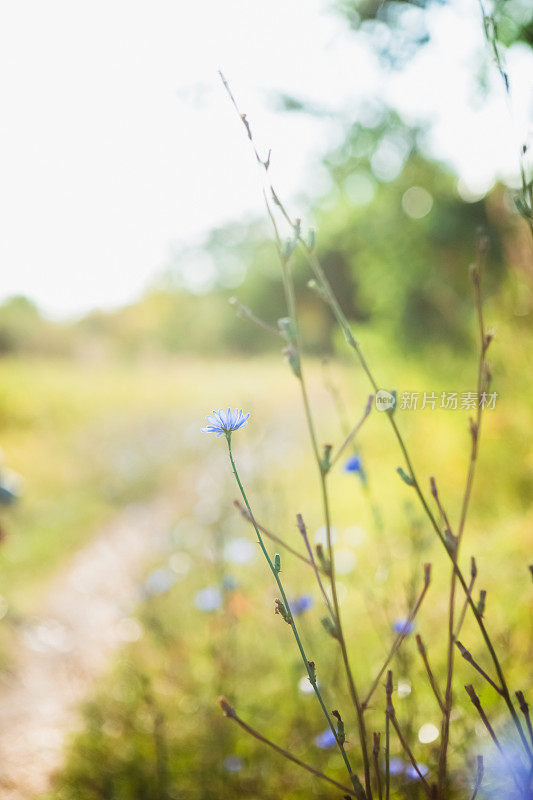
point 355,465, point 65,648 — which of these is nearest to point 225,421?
point 355,465

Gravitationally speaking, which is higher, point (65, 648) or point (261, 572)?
point (261, 572)

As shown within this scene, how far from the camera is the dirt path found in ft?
7.01

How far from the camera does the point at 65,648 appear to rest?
303cm

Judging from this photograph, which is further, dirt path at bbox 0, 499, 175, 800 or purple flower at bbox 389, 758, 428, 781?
dirt path at bbox 0, 499, 175, 800

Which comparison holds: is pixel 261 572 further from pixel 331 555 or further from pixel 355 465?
pixel 331 555

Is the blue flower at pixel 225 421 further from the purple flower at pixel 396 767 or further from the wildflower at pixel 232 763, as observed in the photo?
the wildflower at pixel 232 763

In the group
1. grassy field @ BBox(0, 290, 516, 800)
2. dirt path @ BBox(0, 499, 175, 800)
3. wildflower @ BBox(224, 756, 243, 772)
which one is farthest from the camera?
dirt path @ BBox(0, 499, 175, 800)

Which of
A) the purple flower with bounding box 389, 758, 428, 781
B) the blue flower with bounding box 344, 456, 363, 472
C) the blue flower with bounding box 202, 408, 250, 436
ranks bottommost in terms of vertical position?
the purple flower with bounding box 389, 758, 428, 781

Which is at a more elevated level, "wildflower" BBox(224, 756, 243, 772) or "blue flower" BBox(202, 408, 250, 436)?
"blue flower" BBox(202, 408, 250, 436)

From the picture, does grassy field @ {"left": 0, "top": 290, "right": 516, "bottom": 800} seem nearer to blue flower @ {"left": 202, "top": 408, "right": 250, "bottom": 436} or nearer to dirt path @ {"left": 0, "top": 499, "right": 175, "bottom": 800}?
dirt path @ {"left": 0, "top": 499, "right": 175, "bottom": 800}

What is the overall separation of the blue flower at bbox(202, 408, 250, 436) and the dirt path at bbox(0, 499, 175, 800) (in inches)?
70.8

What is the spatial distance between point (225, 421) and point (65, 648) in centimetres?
277

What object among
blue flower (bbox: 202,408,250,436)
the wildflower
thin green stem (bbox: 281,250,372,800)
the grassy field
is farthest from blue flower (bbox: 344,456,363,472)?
the wildflower

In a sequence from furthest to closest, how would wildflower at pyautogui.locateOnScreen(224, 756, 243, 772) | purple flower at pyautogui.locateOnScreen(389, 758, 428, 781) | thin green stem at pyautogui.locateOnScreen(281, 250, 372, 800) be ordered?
1. wildflower at pyautogui.locateOnScreen(224, 756, 243, 772)
2. purple flower at pyautogui.locateOnScreen(389, 758, 428, 781)
3. thin green stem at pyautogui.locateOnScreen(281, 250, 372, 800)
